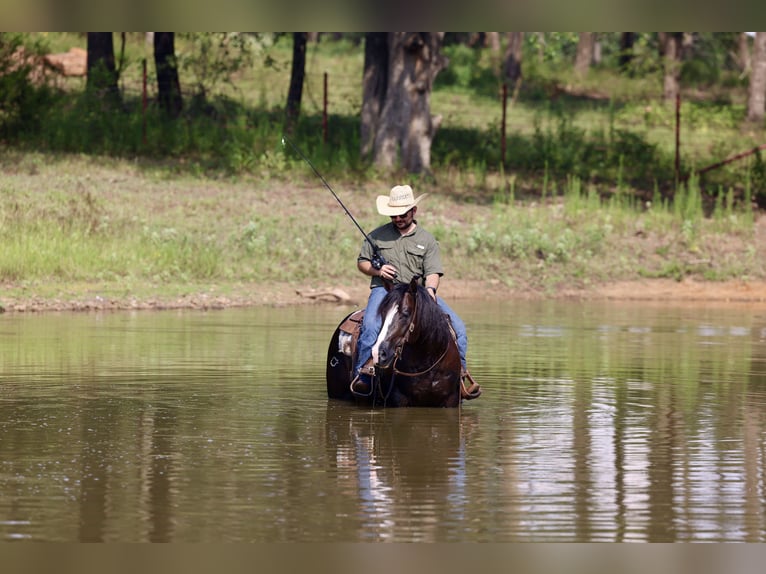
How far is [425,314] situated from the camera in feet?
46.7

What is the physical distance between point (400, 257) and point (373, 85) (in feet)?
85.1

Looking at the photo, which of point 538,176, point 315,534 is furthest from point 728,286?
point 315,534

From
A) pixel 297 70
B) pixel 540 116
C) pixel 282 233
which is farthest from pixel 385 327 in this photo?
pixel 540 116

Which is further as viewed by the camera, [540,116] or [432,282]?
[540,116]

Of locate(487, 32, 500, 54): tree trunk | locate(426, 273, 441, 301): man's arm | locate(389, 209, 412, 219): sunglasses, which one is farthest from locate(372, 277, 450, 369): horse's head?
locate(487, 32, 500, 54): tree trunk

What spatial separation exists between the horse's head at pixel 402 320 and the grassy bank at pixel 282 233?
44.1 feet

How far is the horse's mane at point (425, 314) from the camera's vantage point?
1413 cm

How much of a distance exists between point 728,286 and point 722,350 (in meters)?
10.8

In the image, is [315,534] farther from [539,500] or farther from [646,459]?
[646,459]

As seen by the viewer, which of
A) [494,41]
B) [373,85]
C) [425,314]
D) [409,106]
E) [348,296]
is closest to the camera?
[425,314]

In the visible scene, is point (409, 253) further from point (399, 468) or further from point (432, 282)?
point (399, 468)

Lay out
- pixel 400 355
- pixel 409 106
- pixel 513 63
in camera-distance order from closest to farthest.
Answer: pixel 400 355 < pixel 409 106 < pixel 513 63

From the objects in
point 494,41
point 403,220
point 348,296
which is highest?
point 494,41

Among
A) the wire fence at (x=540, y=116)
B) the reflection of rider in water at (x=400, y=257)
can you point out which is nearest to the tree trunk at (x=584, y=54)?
the wire fence at (x=540, y=116)
